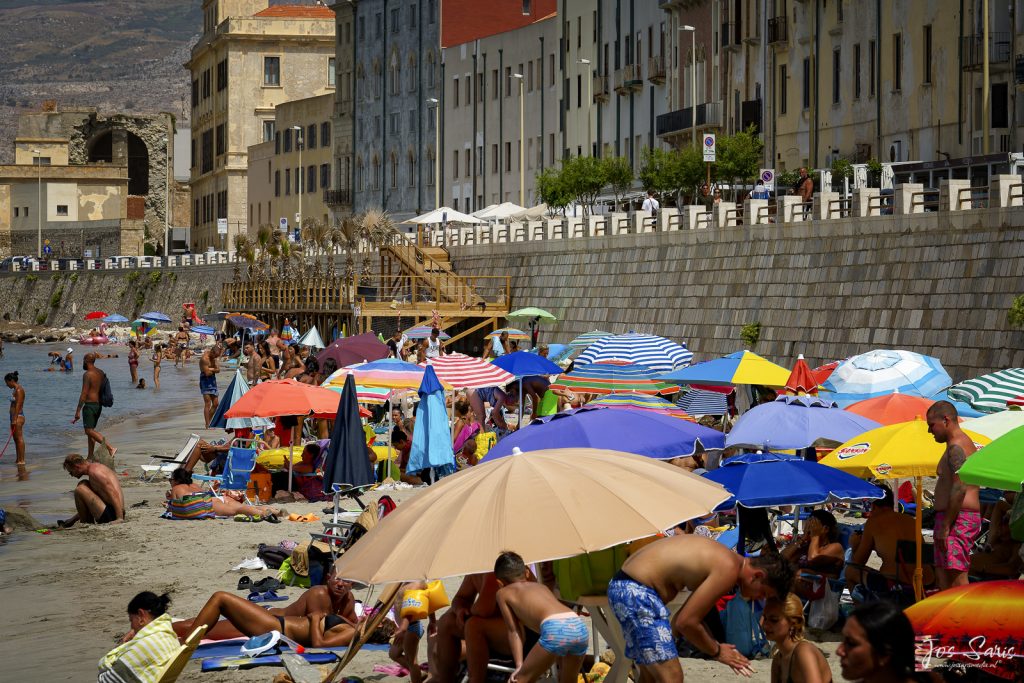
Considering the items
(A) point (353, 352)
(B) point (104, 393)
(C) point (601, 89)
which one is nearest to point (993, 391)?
(B) point (104, 393)

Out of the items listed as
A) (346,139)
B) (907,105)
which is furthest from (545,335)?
(346,139)

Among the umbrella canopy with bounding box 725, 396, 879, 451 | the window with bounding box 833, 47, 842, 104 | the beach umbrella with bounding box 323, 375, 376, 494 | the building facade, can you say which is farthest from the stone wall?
the building facade

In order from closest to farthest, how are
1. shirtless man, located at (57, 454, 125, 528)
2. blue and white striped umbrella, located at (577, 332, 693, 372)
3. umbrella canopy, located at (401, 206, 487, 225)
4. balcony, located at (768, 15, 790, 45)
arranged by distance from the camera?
shirtless man, located at (57, 454, 125, 528), blue and white striped umbrella, located at (577, 332, 693, 372), balcony, located at (768, 15, 790, 45), umbrella canopy, located at (401, 206, 487, 225)

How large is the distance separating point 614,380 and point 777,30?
77.1ft

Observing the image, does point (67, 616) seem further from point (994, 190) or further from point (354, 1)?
point (354, 1)

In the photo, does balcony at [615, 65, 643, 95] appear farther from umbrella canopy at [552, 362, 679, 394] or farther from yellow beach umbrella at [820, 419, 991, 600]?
yellow beach umbrella at [820, 419, 991, 600]

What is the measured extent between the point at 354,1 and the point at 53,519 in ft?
182

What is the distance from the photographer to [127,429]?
3005cm

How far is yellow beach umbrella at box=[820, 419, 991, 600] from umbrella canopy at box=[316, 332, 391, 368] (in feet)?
52.3

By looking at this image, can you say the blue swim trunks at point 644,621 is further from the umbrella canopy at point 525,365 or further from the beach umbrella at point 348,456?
the umbrella canopy at point 525,365

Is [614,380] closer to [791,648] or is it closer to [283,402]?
[283,402]

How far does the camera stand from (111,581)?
523 inches

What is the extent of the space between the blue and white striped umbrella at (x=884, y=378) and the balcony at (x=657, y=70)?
32.5m

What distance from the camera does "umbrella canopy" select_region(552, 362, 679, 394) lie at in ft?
59.4
